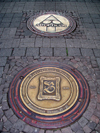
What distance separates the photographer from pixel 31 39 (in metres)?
4.82

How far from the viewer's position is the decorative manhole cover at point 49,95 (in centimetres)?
287

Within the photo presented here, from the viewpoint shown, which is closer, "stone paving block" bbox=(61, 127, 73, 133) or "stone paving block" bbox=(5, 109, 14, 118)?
"stone paving block" bbox=(61, 127, 73, 133)

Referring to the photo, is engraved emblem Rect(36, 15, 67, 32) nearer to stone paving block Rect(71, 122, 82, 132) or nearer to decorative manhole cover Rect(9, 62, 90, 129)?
decorative manhole cover Rect(9, 62, 90, 129)

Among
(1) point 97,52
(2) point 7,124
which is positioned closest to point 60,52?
(1) point 97,52

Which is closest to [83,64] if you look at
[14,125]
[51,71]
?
[51,71]

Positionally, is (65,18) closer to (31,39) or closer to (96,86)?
(31,39)

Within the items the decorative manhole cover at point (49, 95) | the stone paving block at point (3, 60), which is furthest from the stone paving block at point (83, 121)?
the stone paving block at point (3, 60)

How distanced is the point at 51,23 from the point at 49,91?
134 inches

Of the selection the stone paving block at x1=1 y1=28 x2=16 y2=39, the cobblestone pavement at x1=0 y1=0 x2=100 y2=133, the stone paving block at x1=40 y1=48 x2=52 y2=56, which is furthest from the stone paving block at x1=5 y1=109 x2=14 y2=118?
the stone paving block at x1=1 y1=28 x2=16 y2=39

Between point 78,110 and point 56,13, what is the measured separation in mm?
4869

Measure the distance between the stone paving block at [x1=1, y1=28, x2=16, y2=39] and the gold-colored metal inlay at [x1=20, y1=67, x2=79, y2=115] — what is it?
7.24ft

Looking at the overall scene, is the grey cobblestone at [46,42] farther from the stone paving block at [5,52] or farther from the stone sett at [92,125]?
the stone sett at [92,125]

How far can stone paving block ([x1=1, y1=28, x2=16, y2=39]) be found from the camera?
4961mm

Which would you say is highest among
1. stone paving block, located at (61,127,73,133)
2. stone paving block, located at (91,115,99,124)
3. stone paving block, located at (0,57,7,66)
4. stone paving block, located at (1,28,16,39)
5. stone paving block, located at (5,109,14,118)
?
stone paving block, located at (1,28,16,39)
